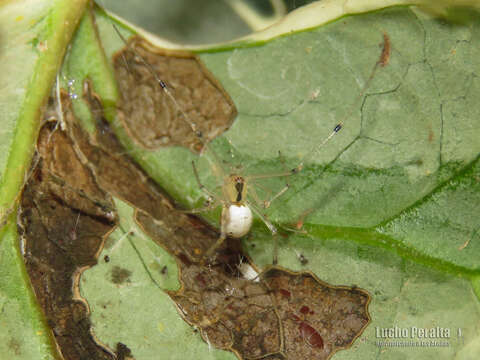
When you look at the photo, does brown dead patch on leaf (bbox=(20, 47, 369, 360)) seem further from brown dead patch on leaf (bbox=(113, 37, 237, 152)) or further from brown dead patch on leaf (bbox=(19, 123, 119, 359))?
brown dead patch on leaf (bbox=(113, 37, 237, 152))

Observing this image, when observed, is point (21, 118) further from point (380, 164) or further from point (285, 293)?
point (380, 164)

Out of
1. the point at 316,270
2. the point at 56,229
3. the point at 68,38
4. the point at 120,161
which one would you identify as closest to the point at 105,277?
the point at 56,229

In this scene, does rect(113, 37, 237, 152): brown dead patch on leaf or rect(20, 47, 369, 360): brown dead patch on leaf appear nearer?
rect(20, 47, 369, 360): brown dead patch on leaf

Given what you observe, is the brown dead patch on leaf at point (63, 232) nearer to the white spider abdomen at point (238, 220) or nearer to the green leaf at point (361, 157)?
the green leaf at point (361, 157)

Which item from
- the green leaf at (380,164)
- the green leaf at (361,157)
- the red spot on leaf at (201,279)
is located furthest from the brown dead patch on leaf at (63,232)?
the red spot on leaf at (201,279)

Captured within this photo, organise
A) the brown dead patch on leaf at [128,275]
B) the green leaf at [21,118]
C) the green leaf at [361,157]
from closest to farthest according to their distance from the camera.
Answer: the green leaf at [21,118]
the brown dead patch on leaf at [128,275]
the green leaf at [361,157]

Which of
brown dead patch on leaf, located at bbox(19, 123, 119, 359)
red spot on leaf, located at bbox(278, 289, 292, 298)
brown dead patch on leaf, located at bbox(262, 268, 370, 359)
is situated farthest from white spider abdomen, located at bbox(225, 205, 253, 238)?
brown dead patch on leaf, located at bbox(19, 123, 119, 359)
